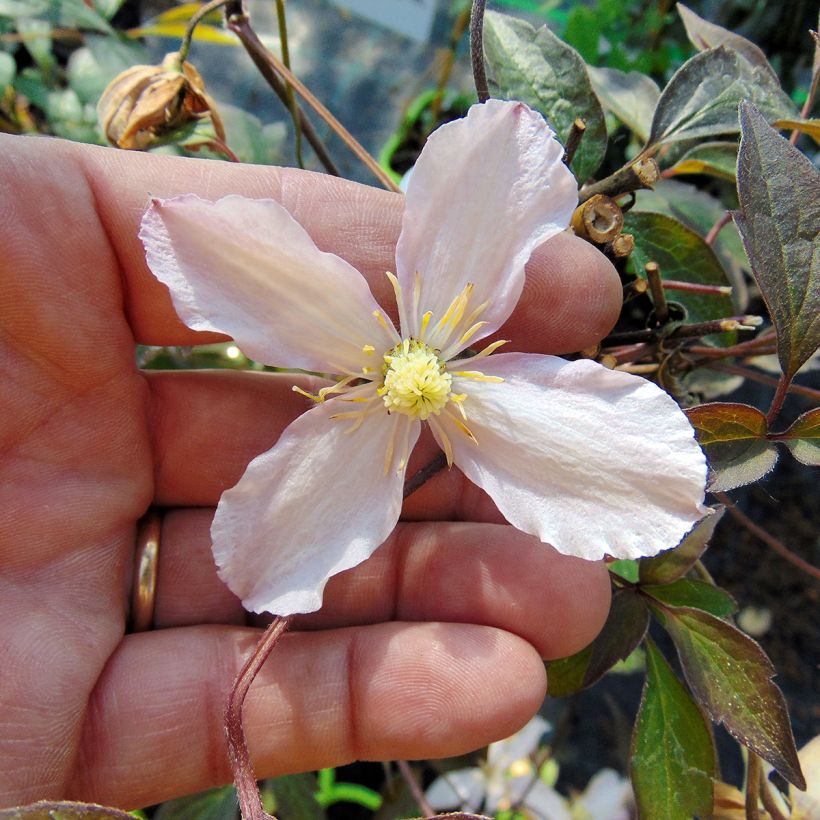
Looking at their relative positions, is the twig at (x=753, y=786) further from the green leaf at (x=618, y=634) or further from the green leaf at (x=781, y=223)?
the green leaf at (x=781, y=223)

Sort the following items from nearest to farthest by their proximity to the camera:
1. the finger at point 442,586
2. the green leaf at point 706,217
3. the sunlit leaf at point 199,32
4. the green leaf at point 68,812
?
the green leaf at point 68,812 < the finger at point 442,586 < the green leaf at point 706,217 < the sunlit leaf at point 199,32

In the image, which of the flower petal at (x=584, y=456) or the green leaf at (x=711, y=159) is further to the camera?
the green leaf at (x=711, y=159)

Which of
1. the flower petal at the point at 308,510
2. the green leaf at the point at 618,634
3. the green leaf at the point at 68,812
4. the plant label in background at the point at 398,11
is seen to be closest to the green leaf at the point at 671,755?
the green leaf at the point at 618,634

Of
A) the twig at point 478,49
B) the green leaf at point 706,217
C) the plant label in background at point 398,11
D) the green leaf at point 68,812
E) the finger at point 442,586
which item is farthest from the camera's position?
the plant label in background at point 398,11

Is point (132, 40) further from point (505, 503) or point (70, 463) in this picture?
point (505, 503)

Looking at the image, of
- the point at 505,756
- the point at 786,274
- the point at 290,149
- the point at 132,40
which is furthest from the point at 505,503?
the point at 132,40

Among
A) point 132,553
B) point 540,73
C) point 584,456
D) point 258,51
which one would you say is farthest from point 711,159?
point 132,553

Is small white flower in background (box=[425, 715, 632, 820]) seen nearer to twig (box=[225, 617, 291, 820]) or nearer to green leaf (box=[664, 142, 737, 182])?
twig (box=[225, 617, 291, 820])
